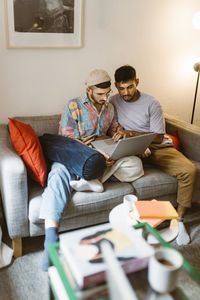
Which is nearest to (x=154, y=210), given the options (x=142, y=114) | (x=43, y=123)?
(x=142, y=114)

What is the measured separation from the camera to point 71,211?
1.98 m

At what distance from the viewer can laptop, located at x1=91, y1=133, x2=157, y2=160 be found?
6.59ft

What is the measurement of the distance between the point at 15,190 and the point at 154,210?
2.67 feet

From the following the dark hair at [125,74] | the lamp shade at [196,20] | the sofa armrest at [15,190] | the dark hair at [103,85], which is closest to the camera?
the sofa armrest at [15,190]

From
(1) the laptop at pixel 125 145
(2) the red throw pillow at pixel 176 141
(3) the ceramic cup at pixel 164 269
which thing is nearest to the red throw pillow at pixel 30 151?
(1) the laptop at pixel 125 145

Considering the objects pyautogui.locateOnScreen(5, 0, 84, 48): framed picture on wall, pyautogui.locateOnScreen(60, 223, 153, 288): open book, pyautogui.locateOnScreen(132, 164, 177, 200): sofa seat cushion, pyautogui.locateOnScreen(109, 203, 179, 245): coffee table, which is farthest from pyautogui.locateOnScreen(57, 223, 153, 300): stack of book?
pyautogui.locateOnScreen(5, 0, 84, 48): framed picture on wall

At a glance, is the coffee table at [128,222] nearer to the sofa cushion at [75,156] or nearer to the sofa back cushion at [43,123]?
the sofa cushion at [75,156]

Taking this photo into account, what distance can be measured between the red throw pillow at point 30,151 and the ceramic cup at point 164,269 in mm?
1057

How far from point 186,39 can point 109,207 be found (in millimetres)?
1931

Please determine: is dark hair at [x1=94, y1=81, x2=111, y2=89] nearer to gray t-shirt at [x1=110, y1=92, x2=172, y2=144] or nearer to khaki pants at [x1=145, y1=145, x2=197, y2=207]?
gray t-shirt at [x1=110, y1=92, x2=172, y2=144]

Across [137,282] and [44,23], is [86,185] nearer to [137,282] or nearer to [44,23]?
[137,282]

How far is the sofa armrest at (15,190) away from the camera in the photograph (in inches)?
71.2

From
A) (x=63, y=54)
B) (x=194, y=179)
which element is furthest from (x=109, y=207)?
(x=63, y=54)

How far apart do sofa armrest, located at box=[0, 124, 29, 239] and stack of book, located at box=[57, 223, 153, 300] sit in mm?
667
